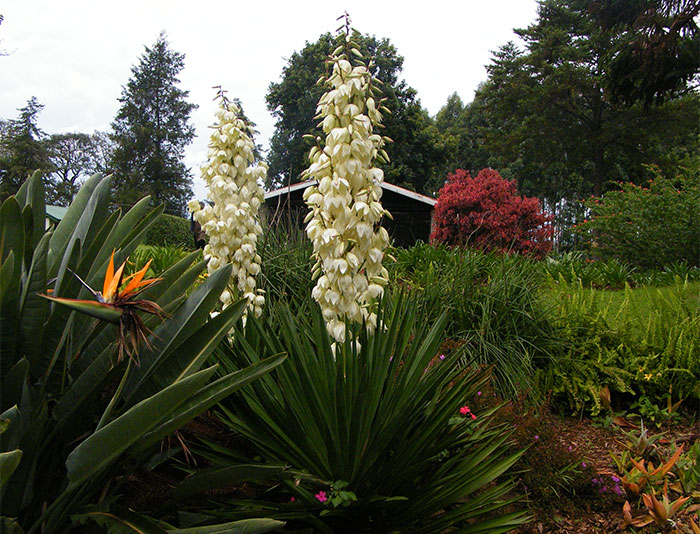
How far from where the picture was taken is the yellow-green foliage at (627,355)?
3.94 m

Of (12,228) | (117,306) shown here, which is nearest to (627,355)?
(117,306)

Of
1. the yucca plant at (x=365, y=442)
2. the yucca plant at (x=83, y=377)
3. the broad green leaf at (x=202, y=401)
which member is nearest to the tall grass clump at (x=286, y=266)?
the yucca plant at (x=365, y=442)

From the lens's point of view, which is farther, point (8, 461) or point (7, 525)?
point (7, 525)

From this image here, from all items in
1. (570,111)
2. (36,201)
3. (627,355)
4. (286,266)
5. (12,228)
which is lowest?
(627,355)

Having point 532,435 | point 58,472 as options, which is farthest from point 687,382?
point 58,472

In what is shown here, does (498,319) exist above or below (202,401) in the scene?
below

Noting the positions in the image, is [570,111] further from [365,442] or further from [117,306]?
[117,306]

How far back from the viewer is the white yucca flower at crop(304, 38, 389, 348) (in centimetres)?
250

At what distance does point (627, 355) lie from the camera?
13.8 feet

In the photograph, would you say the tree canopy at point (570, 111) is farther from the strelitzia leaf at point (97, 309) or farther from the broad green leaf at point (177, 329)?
the strelitzia leaf at point (97, 309)

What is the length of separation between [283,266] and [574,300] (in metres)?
2.89

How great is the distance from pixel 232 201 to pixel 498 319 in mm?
2469

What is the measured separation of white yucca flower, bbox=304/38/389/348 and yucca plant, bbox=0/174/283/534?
96 cm

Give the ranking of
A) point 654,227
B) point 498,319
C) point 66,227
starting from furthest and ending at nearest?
point 654,227 < point 498,319 < point 66,227
